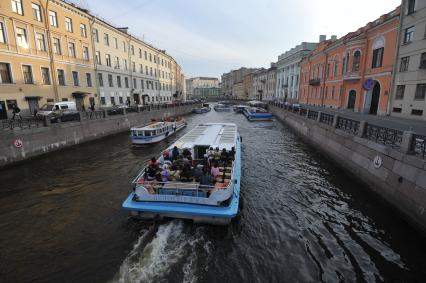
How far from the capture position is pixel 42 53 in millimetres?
25406

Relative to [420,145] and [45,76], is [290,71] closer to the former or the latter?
[45,76]

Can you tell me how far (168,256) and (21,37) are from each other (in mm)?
28053

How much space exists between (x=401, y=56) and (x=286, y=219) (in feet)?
78.3

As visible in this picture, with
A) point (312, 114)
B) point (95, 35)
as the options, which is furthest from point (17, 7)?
point (312, 114)

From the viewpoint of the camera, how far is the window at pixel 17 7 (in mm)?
22234

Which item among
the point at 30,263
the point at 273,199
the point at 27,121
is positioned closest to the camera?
the point at 30,263

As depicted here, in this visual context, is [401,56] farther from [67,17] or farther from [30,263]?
[67,17]

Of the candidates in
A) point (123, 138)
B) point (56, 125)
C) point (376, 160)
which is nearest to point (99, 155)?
point (56, 125)

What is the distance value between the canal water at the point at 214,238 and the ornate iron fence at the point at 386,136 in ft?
8.54

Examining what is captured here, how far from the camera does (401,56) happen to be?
22.7m

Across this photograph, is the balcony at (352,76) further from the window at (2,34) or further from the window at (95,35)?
the window at (2,34)

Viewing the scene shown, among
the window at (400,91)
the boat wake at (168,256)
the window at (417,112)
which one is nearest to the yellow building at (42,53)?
the boat wake at (168,256)

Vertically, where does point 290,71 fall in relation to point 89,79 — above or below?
above

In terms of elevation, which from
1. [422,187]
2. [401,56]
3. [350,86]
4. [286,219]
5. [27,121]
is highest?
[401,56]
